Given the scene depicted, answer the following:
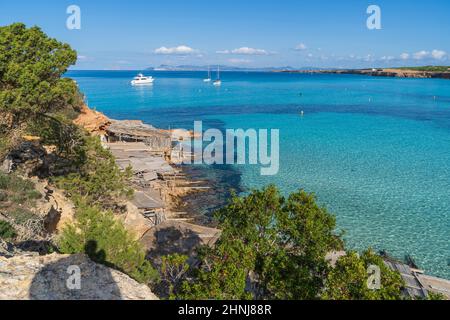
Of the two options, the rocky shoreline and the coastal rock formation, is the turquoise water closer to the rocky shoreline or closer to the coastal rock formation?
the rocky shoreline

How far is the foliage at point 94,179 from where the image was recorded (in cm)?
1664

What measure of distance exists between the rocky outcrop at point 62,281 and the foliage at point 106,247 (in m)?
0.75

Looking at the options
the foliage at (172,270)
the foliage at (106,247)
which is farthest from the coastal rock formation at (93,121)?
the foliage at (172,270)

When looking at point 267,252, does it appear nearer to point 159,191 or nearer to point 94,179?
point 94,179

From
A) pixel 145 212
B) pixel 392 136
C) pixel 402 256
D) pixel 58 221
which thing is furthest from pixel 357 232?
pixel 392 136

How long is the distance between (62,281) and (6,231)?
501 cm

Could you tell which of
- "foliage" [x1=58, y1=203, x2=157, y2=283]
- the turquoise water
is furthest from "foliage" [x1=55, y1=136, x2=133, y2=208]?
the turquoise water

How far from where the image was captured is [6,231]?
11.6 meters

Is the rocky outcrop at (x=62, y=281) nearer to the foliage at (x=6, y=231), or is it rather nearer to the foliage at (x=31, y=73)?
the foliage at (x=6, y=231)

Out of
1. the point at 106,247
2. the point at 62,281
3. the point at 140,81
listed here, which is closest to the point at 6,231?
the point at 106,247

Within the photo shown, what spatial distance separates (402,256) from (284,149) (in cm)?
1996

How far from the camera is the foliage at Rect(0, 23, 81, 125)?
45.2ft

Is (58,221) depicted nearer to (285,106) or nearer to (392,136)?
(392,136)
